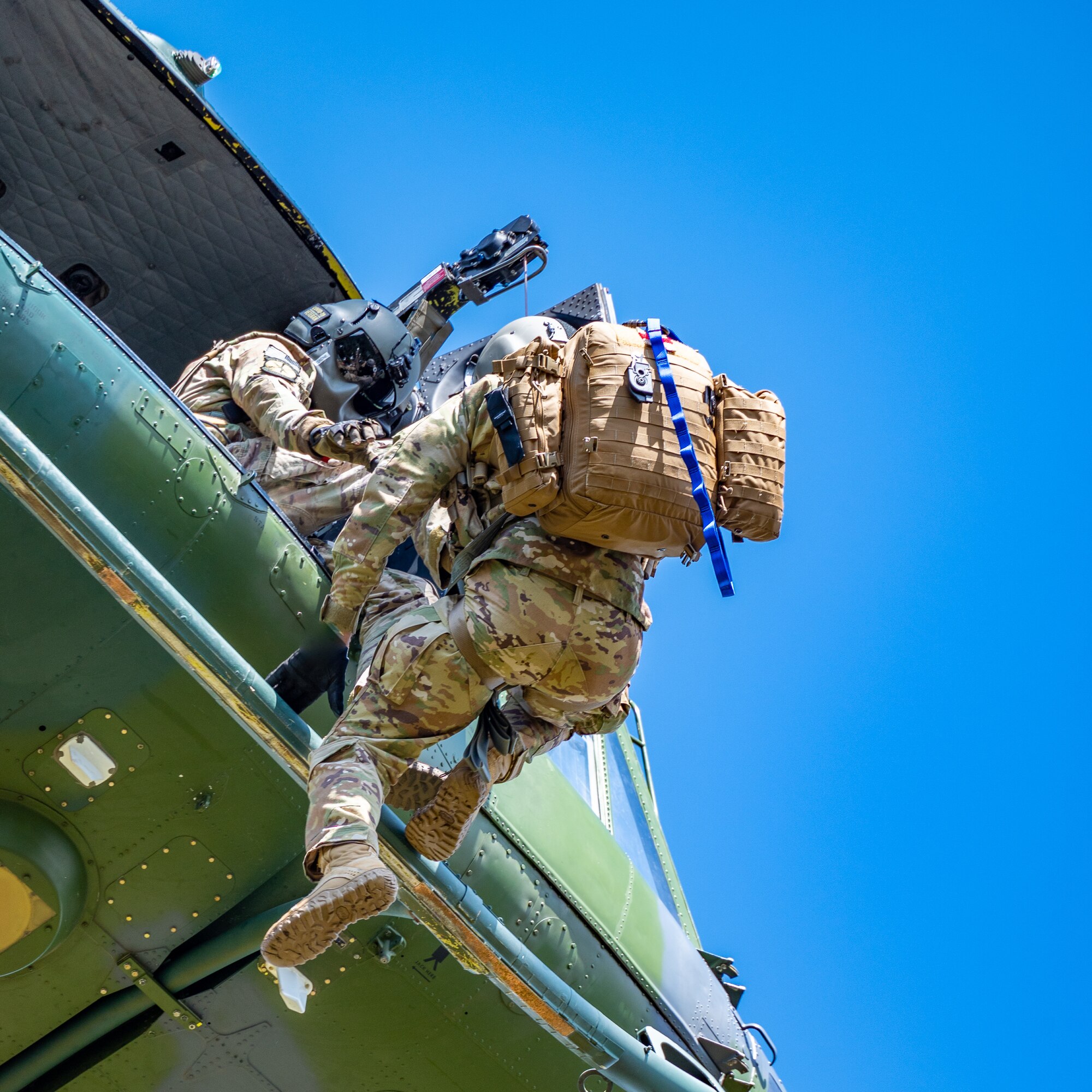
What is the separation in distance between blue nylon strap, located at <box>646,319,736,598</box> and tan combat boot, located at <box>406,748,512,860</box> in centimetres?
88

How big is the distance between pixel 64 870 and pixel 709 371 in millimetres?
2515

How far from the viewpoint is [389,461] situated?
3.88 meters

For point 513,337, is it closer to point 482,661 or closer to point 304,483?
point 304,483

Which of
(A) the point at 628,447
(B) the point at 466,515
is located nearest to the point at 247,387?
(B) the point at 466,515

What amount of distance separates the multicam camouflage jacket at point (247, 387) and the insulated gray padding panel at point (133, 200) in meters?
1.27

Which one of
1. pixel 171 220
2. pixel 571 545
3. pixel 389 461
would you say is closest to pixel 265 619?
pixel 389 461

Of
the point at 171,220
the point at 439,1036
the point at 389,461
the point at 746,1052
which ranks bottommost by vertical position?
the point at 746,1052

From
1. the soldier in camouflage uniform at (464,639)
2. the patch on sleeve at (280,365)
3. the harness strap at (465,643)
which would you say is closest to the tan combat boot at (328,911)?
the soldier in camouflage uniform at (464,639)

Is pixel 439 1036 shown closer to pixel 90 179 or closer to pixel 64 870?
pixel 64 870

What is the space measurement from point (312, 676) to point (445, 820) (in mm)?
857

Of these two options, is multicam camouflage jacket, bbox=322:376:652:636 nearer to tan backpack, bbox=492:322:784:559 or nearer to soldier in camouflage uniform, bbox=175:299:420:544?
tan backpack, bbox=492:322:784:559

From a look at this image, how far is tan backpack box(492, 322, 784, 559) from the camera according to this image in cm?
A: 359

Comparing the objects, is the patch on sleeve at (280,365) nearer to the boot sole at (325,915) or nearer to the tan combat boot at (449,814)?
the tan combat boot at (449,814)

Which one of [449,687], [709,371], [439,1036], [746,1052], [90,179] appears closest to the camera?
[449,687]
